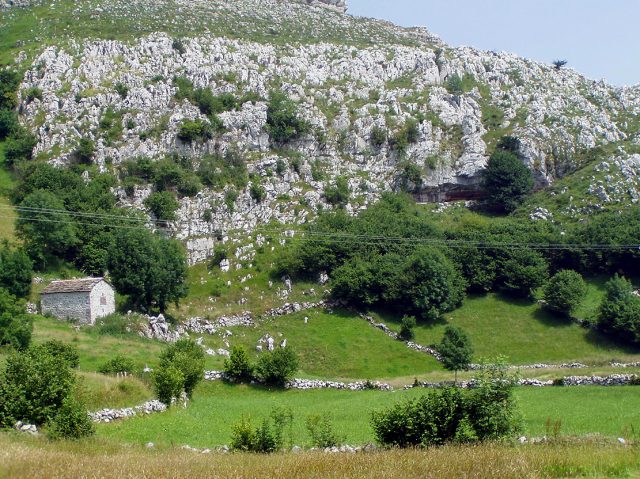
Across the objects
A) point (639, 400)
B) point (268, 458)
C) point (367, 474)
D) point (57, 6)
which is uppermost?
point (57, 6)

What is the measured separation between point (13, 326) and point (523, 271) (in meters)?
41.4

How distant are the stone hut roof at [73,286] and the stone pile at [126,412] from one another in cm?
2034

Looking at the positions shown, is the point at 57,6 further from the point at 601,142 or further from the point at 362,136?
the point at 601,142

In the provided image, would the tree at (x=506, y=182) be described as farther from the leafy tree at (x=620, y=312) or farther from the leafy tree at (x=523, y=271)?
the leafy tree at (x=620, y=312)

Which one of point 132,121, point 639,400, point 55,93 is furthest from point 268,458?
point 55,93

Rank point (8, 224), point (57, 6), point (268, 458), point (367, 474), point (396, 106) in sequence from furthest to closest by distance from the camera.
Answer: point (57, 6) → point (396, 106) → point (8, 224) → point (268, 458) → point (367, 474)

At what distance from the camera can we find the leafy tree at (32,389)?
20.7 m

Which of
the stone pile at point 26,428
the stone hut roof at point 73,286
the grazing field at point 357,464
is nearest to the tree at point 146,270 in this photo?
the stone hut roof at point 73,286

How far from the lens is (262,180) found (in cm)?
7038

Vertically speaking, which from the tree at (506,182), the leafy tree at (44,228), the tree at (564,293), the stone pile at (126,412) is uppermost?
the tree at (506,182)

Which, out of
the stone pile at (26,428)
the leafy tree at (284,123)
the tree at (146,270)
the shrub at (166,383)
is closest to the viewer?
the stone pile at (26,428)

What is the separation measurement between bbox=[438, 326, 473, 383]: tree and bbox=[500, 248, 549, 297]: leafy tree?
14.8 metres

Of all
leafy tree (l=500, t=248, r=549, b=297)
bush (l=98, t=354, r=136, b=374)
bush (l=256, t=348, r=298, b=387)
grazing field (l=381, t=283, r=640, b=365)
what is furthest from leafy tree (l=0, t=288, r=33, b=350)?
leafy tree (l=500, t=248, r=549, b=297)

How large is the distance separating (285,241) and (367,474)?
163 ft
